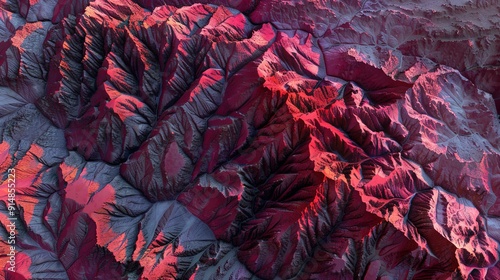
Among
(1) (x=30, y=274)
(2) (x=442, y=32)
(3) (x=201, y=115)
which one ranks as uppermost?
(2) (x=442, y=32)

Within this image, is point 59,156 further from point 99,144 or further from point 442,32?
point 442,32

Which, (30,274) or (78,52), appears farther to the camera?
(78,52)

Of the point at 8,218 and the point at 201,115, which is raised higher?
the point at 201,115

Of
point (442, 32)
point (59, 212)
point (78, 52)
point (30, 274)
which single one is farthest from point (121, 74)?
point (442, 32)

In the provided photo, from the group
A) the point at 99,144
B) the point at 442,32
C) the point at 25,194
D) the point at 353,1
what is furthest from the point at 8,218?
the point at 442,32

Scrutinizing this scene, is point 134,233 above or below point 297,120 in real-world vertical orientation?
below

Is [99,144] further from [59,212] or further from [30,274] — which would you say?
[30,274]
